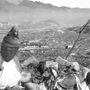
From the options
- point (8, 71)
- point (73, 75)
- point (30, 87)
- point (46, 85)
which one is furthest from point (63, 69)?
point (8, 71)

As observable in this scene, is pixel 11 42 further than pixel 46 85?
No

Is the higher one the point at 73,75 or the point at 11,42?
the point at 11,42

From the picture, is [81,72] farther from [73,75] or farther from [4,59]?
[4,59]

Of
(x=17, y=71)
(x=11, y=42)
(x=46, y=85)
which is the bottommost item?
(x=46, y=85)

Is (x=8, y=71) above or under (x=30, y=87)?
above

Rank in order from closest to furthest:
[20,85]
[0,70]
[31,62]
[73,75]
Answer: [0,70]
[20,85]
[73,75]
[31,62]

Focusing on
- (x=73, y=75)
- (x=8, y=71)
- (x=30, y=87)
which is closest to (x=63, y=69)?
(x=73, y=75)

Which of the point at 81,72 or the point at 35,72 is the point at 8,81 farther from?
the point at 81,72

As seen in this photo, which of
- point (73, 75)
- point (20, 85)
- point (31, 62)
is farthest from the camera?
point (31, 62)

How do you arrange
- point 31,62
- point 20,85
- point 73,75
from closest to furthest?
point 20,85
point 73,75
point 31,62
